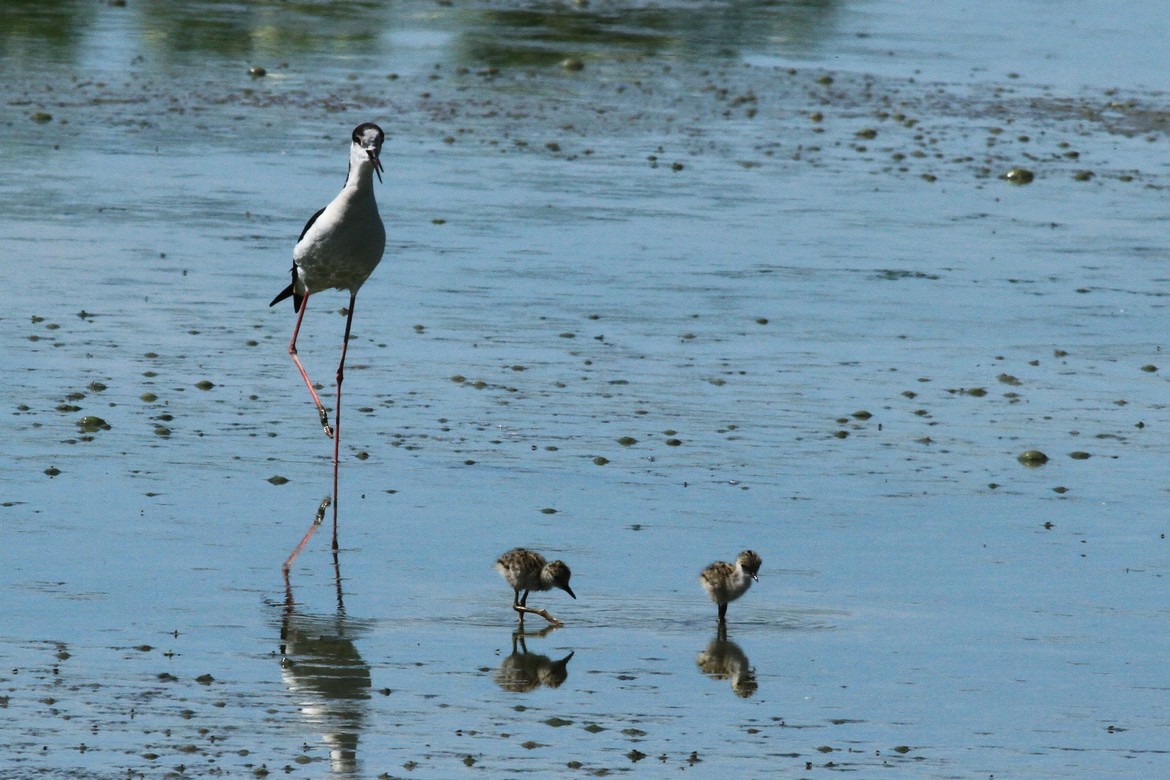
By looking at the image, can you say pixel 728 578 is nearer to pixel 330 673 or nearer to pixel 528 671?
pixel 528 671

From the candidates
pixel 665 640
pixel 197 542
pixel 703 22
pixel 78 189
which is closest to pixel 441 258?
pixel 78 189

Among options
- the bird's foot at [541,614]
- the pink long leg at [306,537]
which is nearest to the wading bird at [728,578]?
the bird's foot at [541,614]

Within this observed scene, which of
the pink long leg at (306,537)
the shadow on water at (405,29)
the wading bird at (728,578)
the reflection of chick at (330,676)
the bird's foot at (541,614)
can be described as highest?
the shadow on water at (405,29)

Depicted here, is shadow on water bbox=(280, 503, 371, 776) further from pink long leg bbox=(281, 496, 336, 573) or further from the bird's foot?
the bird's foot

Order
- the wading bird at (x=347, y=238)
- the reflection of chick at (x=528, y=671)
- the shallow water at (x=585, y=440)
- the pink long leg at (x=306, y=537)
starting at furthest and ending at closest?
the wading bird at (x=347, y=238), the pink long leg at (x=306, y=537), the reflection of chick at (x=528, y=671), the shallow water at (x=585, y=440)

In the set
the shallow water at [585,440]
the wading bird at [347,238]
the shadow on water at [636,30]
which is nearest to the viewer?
the shallow water at [585,440]

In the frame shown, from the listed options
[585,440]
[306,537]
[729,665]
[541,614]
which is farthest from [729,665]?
[585,440]

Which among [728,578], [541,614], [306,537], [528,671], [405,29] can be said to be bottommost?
[528,671]

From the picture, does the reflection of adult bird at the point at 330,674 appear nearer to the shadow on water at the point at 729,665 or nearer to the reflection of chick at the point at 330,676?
the reflection of chick at the point at 330,676

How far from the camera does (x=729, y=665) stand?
8625 mm

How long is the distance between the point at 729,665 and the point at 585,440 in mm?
3570

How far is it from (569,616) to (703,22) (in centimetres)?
2665

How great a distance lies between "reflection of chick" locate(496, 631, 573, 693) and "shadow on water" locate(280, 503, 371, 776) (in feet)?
1.81

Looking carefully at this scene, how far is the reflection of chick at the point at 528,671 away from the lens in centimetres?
833
